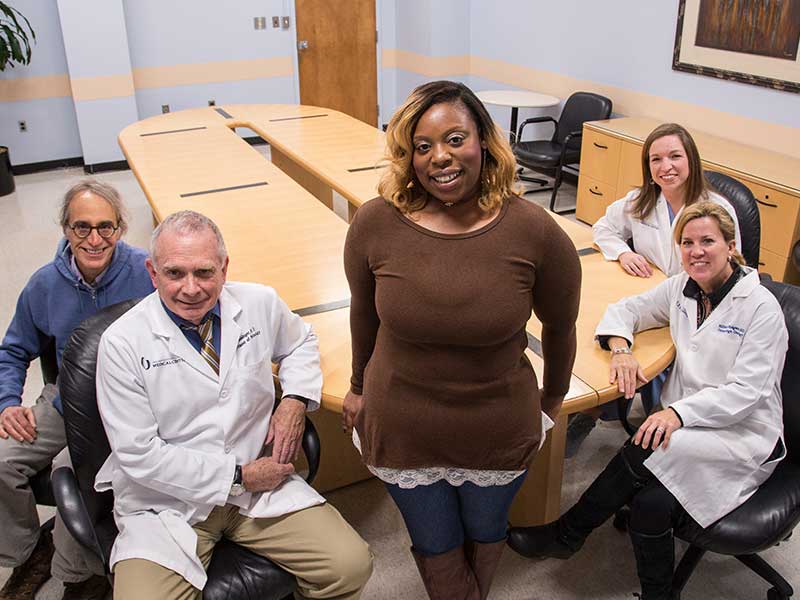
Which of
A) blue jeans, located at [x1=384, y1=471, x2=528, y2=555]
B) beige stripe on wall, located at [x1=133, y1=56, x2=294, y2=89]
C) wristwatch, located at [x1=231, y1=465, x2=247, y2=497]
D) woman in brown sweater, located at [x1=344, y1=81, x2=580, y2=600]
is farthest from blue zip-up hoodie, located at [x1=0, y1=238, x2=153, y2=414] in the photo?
beige stripe on wall, located at [x1=133, y1=56, x2=294, y2=89]

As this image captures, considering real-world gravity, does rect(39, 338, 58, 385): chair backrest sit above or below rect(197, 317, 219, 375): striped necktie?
below

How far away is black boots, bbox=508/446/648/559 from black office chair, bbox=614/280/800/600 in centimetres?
17

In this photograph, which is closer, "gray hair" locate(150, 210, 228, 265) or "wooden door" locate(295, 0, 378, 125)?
"gray hair" locate(150, 210, 228, 265)

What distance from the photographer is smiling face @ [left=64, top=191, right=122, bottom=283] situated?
2.15 meters

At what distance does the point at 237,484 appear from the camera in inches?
71.0

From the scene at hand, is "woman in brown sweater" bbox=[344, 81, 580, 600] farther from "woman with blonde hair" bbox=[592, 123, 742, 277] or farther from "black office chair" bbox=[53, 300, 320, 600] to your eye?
"woman with blonde hair" bbox=[592, 123, 742, 277]

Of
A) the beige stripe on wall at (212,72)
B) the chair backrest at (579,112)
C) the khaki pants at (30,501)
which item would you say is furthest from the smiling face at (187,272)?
the beige stripe on wall at (212,72)

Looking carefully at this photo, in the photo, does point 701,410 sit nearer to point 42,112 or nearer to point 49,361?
point 49,361

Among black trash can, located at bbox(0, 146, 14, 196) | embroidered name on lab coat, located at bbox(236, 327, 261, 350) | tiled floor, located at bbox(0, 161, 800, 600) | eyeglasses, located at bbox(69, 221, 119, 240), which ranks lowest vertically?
tiled floor, located at bbox(0, 161, 800, 600)

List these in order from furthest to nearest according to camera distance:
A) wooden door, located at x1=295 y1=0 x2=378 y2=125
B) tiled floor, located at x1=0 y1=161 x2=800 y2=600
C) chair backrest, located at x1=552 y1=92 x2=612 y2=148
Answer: wooden door, located at x1=295 y1=0 x2=378 y2=125 → chair backrest, located at x1=552 y1=92 x2=612 y2=148 → tiled floor, located at x1=0 y1=161 x2=800 y2=600

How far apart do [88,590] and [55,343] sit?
2.44 feet

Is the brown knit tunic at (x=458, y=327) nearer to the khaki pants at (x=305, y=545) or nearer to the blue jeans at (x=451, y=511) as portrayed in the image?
the blue jeans at (x=451, y=511)

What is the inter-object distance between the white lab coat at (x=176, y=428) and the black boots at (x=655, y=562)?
0.89 meters

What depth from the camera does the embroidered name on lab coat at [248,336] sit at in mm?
1885
